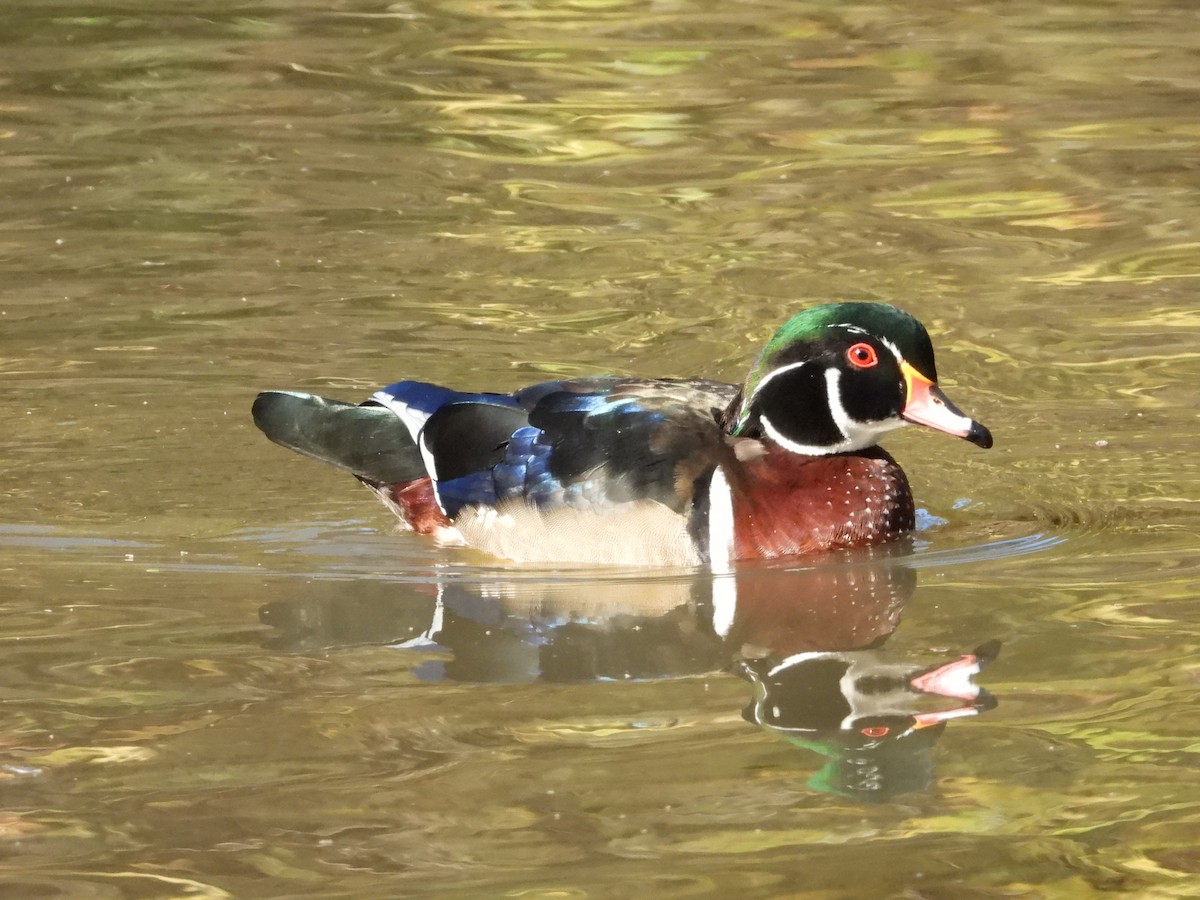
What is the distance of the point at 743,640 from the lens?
6555 millimetres

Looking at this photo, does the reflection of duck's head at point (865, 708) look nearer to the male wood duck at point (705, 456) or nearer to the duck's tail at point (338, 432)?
the male wood duck at point (705, 456)

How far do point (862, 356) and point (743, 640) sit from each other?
146cm

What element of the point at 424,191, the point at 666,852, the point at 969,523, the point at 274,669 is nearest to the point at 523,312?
the point at 424,191

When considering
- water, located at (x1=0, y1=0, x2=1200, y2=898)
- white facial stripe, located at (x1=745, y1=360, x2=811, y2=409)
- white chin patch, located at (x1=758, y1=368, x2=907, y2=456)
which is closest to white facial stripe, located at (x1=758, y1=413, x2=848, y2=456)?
white chin patch, located at (x1=758, y1=368, x2=907, y2=456)

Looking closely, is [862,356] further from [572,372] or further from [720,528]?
[572,372]

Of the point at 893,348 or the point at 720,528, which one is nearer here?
the point at 720,528

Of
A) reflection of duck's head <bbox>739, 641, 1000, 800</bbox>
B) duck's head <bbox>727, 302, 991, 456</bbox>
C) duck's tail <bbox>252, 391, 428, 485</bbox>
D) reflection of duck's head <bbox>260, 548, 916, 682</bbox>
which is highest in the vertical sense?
duck's head <bbox>727, 302, 991, 456</bbox>

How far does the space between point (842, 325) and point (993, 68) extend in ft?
26.7

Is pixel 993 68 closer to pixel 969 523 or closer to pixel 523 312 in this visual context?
pixel 523 312

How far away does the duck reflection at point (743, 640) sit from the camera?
5.62 m

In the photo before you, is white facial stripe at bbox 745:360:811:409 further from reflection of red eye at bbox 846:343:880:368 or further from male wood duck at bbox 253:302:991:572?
reflection of red eye at bbox 846:343:880:368

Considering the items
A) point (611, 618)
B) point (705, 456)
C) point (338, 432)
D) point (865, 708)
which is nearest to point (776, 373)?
point (705, 456)

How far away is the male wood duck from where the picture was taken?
7.34 m

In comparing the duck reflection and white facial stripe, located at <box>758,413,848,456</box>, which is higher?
white facial stripe, located at <box>758,413,848,456</box>
